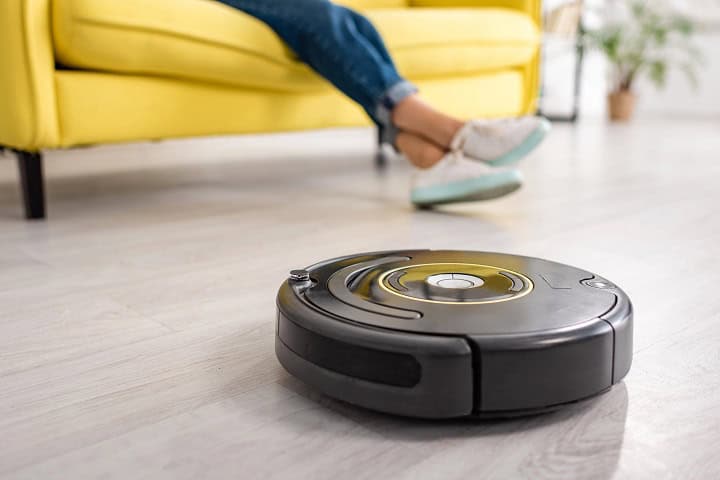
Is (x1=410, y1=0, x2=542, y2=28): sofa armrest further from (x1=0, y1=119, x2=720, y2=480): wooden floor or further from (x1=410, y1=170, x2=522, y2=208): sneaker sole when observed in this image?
(x1=410, y1=170, x2=522, y2=208): sneaker sole

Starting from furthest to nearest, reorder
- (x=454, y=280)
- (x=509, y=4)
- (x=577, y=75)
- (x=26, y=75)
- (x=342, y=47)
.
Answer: (x=577, y=75)
(x=509, y=4)
(x=342, y=47)
(x=26, y=75)
(x=454, y=280)

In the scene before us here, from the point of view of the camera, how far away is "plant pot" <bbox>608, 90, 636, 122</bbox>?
4051mm

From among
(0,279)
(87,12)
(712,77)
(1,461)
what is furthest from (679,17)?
(1,461)

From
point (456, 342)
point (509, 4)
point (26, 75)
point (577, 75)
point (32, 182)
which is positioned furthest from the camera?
point (577, 75)

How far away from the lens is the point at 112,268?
1.10 m

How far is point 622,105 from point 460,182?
9.51ft

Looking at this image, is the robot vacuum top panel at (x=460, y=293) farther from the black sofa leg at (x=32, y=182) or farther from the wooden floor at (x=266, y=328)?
the black sofa leg at (x=32, y=182)

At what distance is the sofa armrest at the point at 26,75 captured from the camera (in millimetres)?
1327

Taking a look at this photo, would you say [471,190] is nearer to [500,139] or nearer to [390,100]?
[500,139]

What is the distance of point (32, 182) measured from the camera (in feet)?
4.76

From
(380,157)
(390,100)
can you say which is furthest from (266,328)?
(380,157)

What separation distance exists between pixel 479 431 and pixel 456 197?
957 mm

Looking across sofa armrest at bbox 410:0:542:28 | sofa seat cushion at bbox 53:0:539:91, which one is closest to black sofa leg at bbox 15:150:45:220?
sofa seat cushion at bbox 53:0:539:91

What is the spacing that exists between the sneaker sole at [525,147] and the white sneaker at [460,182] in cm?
7
